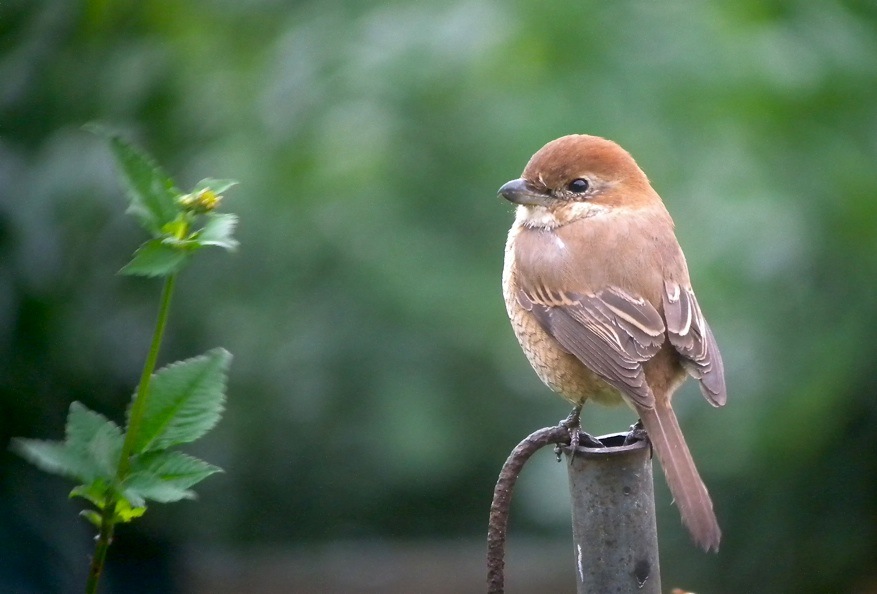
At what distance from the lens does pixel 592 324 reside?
319cm

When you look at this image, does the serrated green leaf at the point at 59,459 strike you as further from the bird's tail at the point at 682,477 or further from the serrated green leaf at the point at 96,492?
the bird's tail at the point at 682,477

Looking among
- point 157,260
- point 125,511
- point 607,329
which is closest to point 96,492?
point 125,511

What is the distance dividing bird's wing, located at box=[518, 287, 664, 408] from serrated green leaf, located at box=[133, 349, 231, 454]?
5.68ft

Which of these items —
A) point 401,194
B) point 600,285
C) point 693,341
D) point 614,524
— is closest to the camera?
point 614,524

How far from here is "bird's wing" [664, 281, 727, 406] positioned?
2.94m

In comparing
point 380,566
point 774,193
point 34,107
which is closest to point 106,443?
point 34,107

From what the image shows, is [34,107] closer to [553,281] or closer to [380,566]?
[553,281]

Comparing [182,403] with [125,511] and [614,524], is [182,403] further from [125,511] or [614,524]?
[614,524]

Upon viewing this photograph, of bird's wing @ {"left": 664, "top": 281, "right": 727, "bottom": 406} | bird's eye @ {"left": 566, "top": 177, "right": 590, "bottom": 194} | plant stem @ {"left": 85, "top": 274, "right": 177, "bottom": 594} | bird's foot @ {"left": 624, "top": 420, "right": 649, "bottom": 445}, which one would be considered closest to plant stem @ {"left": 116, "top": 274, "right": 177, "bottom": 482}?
plant stem @ {"left": 85, "top": 274, "right": 177, "bottom": 594}

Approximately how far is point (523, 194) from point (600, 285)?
38 centimetres

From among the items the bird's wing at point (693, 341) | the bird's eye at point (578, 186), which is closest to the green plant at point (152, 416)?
the bird's wing at point (693, 341)

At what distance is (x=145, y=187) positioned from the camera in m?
1.26

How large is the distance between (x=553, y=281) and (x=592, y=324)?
20cm

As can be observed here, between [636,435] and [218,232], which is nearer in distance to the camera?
[218,232]
